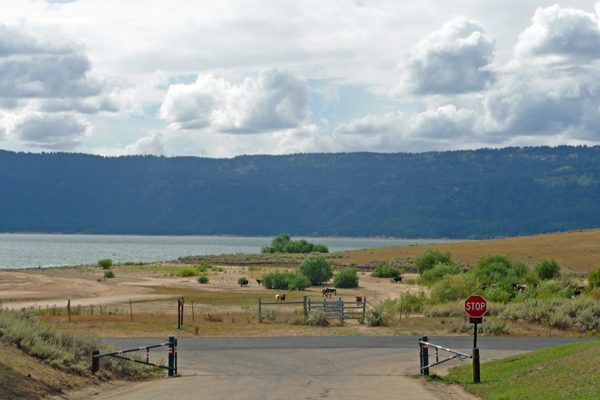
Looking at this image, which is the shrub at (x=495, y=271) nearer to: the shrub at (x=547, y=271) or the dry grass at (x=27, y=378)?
the shrub at (x=547, y=271)

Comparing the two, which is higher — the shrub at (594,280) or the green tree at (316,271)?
the shrub at (594,280)

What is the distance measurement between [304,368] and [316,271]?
41.2m

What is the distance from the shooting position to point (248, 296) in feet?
150

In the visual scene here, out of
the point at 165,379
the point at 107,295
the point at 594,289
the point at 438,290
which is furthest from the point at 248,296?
the point at 165,379

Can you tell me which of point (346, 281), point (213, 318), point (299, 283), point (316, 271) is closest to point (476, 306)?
point (213, 318)

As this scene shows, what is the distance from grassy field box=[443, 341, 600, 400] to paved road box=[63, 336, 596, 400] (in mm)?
920

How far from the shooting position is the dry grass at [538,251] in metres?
70.9

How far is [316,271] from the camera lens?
5934 cm

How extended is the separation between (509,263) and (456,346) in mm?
33466

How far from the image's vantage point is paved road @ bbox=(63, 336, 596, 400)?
46.0ft

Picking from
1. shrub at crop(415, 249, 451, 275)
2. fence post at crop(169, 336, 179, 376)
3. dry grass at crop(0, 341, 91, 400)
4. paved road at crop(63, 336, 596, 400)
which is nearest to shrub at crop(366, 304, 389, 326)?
paved road at crop(63, 336, 596, 400)

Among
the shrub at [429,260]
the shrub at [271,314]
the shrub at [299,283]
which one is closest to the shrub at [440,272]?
the shrub at [429,260]

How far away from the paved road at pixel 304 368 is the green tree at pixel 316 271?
3311 centimetres

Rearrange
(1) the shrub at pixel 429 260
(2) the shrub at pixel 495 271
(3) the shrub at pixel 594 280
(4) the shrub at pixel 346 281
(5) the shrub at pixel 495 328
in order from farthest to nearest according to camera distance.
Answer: (1) the shrub at pixel 429 260 → (4) the shrub at pixel 346 281 → (2) the shrub at pixel 495 271 → (3) the shrub at pixel 594 280 → (5) the shrub at pixel 495 328
